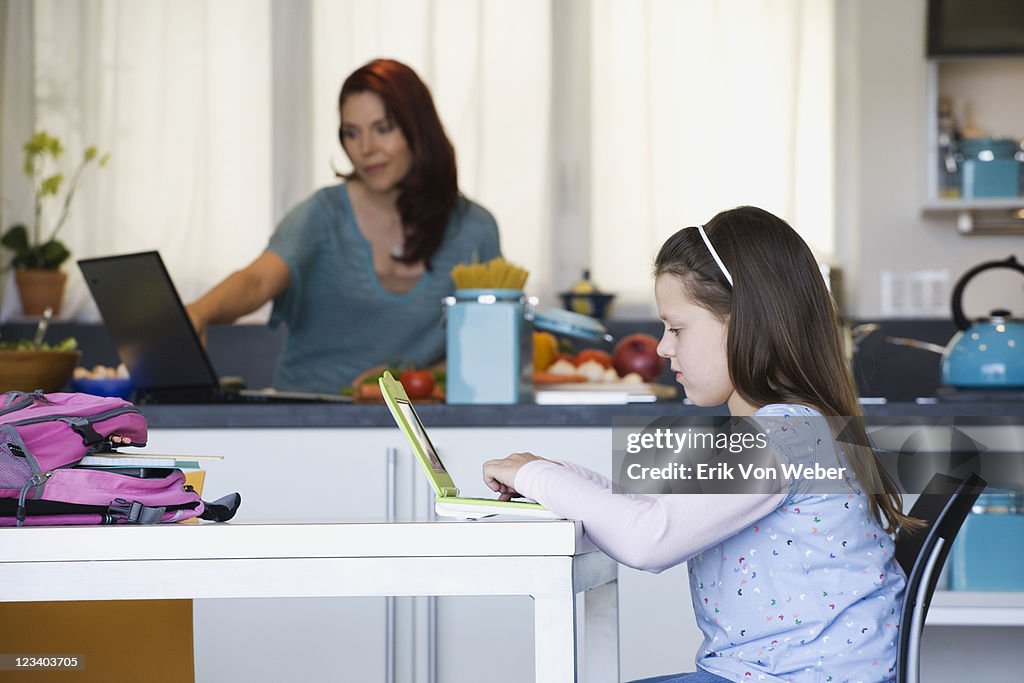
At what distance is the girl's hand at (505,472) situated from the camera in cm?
131

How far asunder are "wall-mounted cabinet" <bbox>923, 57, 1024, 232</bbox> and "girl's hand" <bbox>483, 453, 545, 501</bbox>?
2783 mm

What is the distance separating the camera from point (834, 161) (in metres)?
3.99

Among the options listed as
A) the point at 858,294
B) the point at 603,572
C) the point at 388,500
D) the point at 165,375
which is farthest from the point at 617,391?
the point at 858,294

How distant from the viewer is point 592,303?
3742 mm

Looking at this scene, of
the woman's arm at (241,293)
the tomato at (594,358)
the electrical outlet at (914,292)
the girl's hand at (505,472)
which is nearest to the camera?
the girl's hand at (505,472)

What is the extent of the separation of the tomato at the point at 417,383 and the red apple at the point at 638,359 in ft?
2.22

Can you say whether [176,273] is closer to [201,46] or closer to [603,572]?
[201,46]

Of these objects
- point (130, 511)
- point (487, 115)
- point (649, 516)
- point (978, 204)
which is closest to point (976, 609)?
point (649, 516)

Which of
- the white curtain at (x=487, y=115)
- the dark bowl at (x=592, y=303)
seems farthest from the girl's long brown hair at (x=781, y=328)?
the white curtain at (x=487, y=115)

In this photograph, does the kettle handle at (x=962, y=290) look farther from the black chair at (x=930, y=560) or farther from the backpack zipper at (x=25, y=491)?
the backpack zipper at (x=25, y=491)

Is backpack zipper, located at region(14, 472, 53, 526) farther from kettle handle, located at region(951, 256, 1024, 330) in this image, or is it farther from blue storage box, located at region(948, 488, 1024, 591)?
kettle handle, located at region(951, 256, 1024, 330)

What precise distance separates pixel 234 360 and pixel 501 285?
1.83 metres

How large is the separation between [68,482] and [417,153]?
1692 millimetres

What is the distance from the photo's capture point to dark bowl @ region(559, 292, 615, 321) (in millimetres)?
3736
